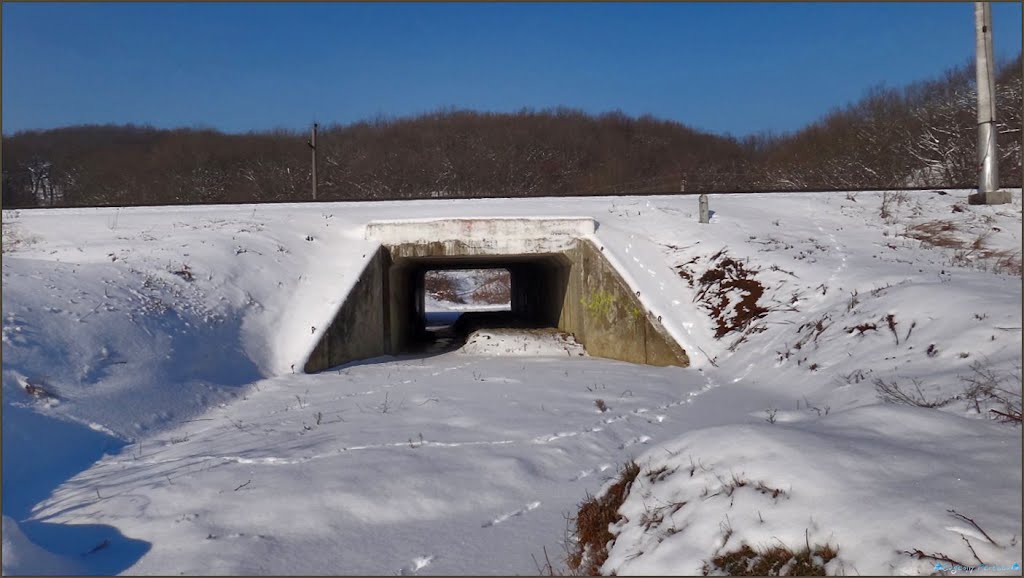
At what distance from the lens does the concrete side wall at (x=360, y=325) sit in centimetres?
1082

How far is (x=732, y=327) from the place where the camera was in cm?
1044

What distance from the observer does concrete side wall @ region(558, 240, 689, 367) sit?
11.1m

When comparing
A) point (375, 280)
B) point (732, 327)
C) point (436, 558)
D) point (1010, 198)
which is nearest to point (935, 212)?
point (1010, 198)

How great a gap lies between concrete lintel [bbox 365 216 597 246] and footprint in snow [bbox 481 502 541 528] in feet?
31.8

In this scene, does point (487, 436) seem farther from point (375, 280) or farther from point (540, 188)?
point (540, 188)

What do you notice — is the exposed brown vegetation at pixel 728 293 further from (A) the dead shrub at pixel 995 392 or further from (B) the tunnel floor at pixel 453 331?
(B) the tunnel floor at pixel 453 331

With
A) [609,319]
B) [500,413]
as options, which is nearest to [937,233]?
[609,319]

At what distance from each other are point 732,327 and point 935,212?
7663mm

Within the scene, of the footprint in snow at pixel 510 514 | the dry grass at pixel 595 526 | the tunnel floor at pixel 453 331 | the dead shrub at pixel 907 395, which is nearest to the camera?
the dry grass at pixel 595 526

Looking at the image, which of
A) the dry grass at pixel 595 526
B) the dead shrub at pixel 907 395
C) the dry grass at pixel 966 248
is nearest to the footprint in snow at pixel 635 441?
the dry grass at pixel 595 526

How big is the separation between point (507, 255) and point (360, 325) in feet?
12.5

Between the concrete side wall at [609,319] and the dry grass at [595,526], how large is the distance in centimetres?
659

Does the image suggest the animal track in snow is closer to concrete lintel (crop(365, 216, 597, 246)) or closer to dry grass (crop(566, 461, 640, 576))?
dry grass (crop(566, 461, 640, 576))

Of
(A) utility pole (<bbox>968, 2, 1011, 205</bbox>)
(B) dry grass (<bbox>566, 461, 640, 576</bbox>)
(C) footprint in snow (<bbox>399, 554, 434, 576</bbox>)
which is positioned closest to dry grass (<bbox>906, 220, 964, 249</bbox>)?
(A) utility pole (<bbox>968, 2, 1011, 205</bbox>)
